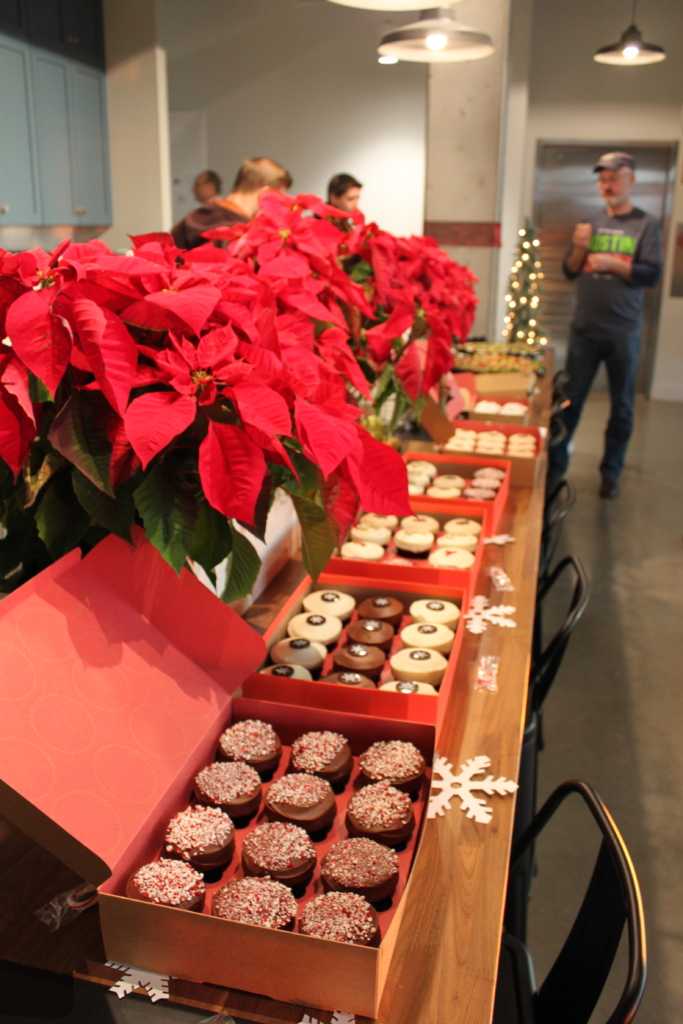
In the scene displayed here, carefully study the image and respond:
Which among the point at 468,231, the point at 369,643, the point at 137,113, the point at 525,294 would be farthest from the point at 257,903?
the point at 137,113

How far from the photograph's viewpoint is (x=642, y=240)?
522 centimetres

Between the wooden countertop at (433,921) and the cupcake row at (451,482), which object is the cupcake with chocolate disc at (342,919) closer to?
the wooden countertop at (433,921)

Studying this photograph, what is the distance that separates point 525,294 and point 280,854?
19.9 feet

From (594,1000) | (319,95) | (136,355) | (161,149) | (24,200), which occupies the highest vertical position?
(319,95)

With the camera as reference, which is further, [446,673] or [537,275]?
[537,275]

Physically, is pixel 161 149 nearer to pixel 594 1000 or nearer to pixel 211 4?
pixel 211 4

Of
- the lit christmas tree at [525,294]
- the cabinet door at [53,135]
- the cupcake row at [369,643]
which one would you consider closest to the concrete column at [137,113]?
the cabinet door at [53,135]

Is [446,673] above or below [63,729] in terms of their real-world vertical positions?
below

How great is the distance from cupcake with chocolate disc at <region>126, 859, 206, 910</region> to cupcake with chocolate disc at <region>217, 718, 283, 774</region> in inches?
7.4

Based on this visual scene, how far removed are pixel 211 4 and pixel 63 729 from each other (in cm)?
931

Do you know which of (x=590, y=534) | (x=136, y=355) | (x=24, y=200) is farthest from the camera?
(x=24, y=200)

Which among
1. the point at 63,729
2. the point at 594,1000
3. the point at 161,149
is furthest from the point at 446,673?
the point at 161,149

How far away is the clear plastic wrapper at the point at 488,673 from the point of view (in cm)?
149

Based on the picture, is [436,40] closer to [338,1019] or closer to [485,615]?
[485,615]
